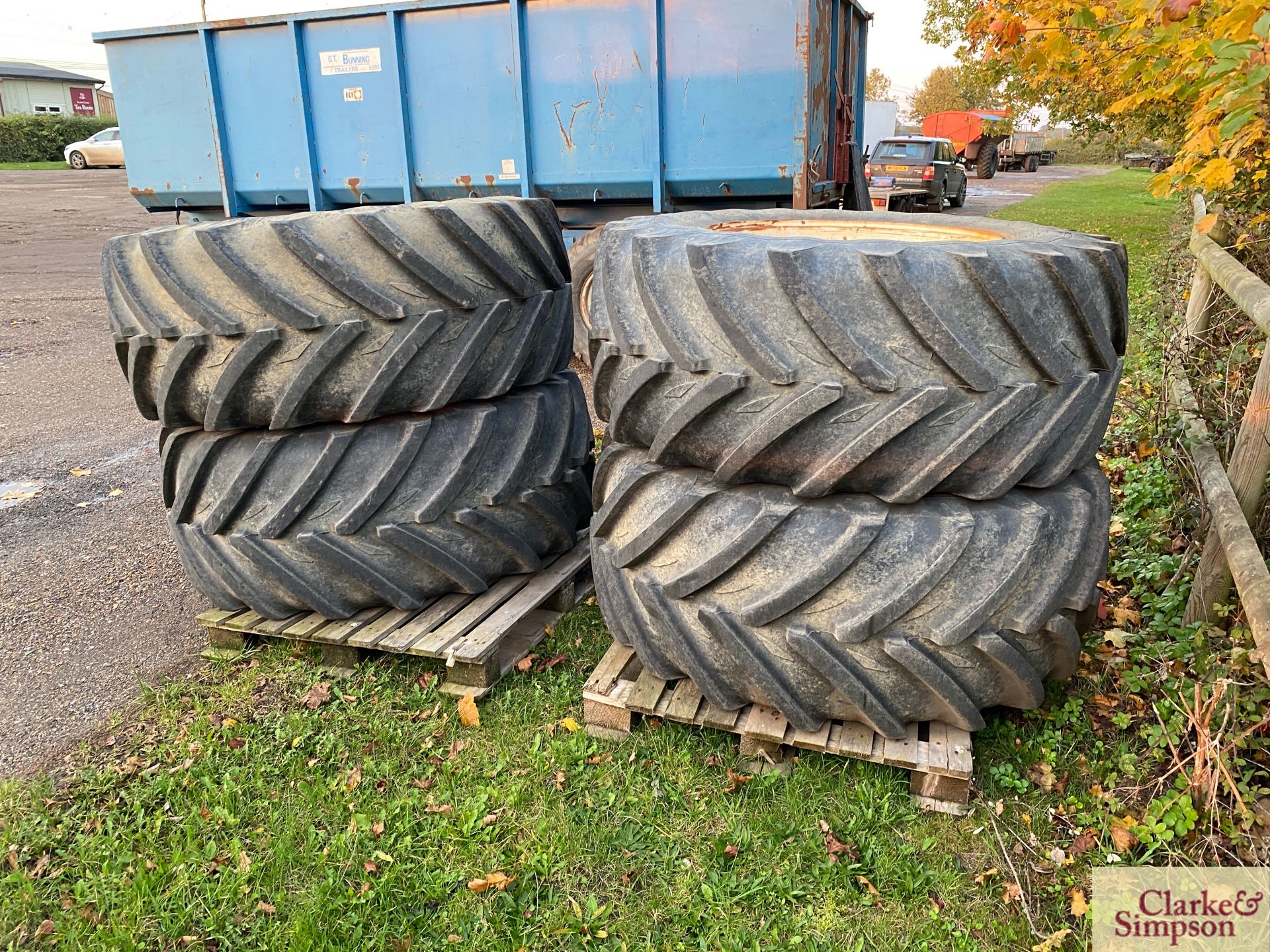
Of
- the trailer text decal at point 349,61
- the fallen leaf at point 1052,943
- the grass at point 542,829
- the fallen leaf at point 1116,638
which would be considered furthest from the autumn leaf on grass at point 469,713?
the trailer text decal at point 349,61

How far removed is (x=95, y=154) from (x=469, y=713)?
3399cm

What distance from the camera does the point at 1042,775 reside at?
91.8 inches

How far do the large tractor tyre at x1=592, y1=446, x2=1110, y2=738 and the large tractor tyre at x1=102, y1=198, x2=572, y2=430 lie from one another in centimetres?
94

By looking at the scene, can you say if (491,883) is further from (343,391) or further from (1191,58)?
(1191,58)

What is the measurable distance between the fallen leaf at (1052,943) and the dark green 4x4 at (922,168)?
17.6m

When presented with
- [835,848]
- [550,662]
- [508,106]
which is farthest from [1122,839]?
[508,106]

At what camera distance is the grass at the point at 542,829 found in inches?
76.9

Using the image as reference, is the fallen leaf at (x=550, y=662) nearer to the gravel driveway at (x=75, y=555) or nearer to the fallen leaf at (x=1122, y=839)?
the gravel driveway at (x=75, y=555)

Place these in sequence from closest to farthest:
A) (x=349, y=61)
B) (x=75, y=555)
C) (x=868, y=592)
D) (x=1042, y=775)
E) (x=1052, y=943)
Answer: (x=1052, y=943) → (x=868, y=592) → (x=1042, y=775) → (x=75, y=555) → (x=349, y=61)

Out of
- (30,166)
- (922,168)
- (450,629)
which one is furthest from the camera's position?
(30,166)

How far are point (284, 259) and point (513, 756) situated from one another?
169 cm

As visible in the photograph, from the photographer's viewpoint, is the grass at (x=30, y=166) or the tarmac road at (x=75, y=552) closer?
the tarmac road at (x=75, y=552)

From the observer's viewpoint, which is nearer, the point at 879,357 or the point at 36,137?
the point at 879,357

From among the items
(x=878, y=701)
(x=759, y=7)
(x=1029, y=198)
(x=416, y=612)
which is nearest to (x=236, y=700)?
(x=416, y=612)
